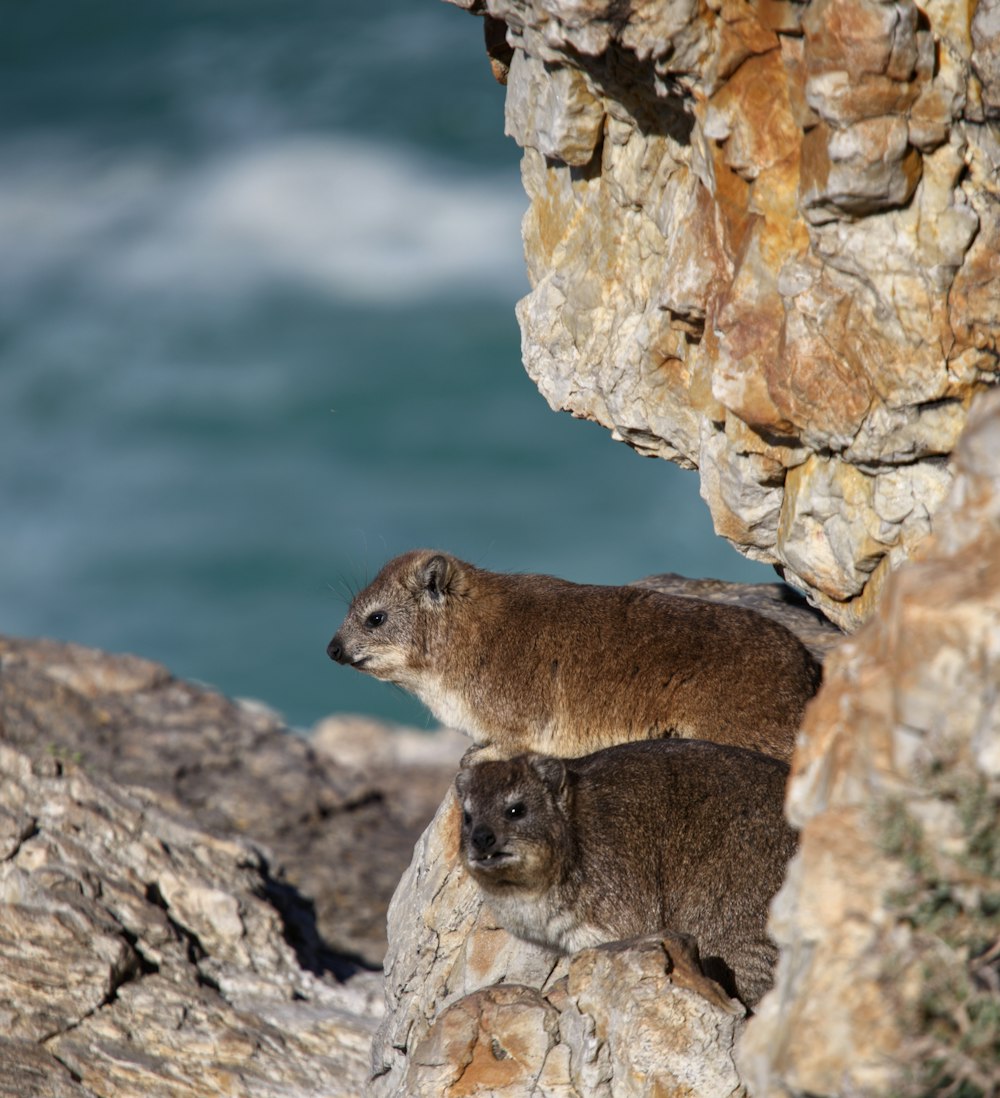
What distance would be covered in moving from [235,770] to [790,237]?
8797mm

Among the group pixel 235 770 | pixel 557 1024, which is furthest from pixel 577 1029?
pixel 235 770

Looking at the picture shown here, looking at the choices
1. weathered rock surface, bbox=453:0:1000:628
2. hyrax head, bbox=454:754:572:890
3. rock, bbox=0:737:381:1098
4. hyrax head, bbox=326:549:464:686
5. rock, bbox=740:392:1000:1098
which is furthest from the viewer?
hyrax head, bbox=326:549:464:686

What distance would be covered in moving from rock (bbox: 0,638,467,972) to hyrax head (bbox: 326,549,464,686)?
3.36 meters

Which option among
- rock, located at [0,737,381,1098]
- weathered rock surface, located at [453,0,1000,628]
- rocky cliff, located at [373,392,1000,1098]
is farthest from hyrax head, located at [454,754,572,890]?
rocky cliff, located at [373,392,1000,1098]

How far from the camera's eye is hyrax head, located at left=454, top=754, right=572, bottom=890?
6949 mm

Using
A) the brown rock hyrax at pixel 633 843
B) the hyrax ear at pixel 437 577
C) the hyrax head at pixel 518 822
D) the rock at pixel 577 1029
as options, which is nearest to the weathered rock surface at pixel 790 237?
the brown rock hyrax at pixel 633 843

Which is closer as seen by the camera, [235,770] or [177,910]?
[177,910]

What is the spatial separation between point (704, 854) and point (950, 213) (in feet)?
10.3

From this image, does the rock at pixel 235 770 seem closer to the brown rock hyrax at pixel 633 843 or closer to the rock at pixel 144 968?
the rock at pixel 144 968

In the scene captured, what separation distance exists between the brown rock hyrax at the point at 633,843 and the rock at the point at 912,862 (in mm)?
2306

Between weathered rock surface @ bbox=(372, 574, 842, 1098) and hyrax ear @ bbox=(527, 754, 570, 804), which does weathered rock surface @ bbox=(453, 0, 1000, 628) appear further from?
weathered rock surface @ bbox=(372, 574, 842, 1098)

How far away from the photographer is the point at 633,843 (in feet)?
23.0

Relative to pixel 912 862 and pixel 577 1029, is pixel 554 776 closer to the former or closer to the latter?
pixel 577 1029

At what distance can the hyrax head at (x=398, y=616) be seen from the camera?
8938 mm
